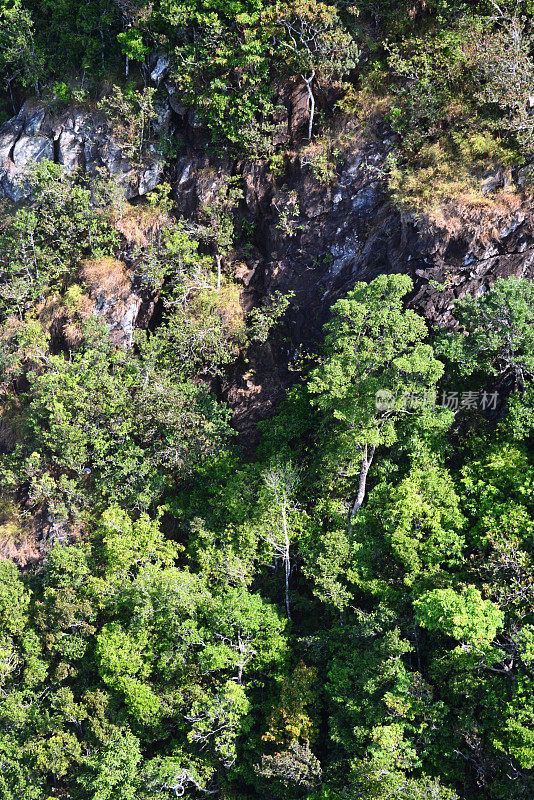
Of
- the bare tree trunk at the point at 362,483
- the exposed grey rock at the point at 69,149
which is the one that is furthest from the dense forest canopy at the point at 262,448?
the exposed grey rock at the point at 69,149

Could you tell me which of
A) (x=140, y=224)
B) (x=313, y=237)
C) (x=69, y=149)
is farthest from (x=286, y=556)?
(x=69, y=149)

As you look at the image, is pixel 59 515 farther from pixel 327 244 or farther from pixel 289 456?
pixel 327 244

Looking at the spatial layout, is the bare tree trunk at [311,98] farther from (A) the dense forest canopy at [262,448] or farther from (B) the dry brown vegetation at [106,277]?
(B) the dry brown vegetation at [106,277]

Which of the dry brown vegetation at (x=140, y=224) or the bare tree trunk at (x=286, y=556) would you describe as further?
the dry brown vegetation at (x=140, y=224)

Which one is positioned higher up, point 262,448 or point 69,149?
point 69,149

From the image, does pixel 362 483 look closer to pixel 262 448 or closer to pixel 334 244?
pixel 262 448

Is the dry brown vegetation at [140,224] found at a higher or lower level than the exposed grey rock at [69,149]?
lower
